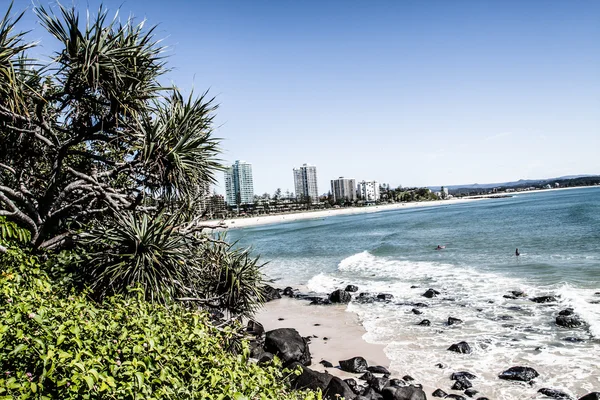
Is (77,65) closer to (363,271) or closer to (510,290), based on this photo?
(510,290)

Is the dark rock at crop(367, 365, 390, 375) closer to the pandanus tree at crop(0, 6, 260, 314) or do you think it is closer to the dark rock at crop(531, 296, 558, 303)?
the pandanus tree at crop(0, 6, 260, 314)

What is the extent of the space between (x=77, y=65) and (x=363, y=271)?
2191cm

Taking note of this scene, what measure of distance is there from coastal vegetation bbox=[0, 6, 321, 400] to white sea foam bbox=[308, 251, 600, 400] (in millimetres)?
5407

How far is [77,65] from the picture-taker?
6219mm

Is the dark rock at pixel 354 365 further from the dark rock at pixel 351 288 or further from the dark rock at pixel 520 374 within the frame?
the dark rock at pixel 351 288

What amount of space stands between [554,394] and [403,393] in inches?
125

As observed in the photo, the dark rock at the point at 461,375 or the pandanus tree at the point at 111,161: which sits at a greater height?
the pandanus tree at the point at 111,161

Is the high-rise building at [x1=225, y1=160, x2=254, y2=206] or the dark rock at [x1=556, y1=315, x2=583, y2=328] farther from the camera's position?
the high-rise building at [x1=225, y1=160, x2=254, y2=206]

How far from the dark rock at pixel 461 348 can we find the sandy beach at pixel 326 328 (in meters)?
1.92

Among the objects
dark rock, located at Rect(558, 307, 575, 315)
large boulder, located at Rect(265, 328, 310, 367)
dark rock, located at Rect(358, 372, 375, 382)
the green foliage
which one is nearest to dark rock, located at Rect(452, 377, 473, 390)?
dark rock, located at Rect(358, 372, 375, 382)

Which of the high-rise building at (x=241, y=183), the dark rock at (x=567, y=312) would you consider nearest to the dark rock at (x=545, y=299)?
the dark rock at (x=567, y=312)

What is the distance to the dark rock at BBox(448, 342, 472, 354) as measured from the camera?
36.6 feet

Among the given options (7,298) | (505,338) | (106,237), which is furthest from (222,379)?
(505,338)

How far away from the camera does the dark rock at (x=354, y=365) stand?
1028 cm
